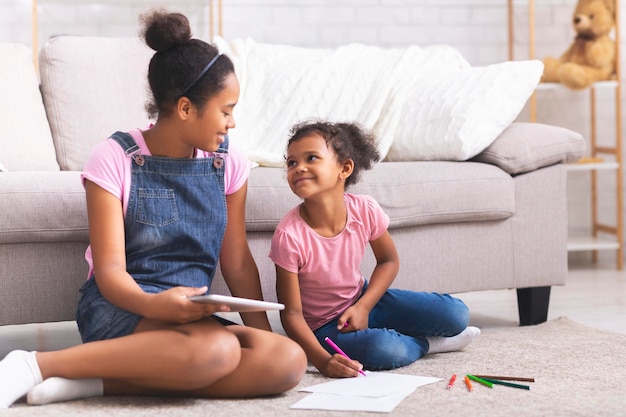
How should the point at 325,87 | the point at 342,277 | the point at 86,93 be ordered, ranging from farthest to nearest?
the point at 325,87
the point at 86,93
the point at 342,277

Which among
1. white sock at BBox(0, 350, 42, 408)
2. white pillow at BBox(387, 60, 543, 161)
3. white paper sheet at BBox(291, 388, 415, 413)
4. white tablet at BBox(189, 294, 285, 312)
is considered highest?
white pillow at BBox(387, 60, 543, 161)

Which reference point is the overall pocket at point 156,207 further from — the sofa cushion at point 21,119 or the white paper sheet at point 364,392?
the sofa cushion at point 21,119

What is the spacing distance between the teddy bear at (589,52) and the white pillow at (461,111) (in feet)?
3.14

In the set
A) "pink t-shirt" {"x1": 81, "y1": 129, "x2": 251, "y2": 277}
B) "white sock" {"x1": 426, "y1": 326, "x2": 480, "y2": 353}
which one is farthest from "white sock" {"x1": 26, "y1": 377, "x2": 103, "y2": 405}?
"white sock" {"x1": 426, "y1": 326, "x2": 480, "y2": 353}

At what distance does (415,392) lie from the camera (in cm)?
169

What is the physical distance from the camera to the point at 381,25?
3.90 m

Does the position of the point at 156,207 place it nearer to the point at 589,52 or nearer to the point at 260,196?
the point at 260,196

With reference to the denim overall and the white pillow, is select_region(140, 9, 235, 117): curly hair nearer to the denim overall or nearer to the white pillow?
the denim overall

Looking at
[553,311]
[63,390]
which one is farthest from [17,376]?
[553,311]

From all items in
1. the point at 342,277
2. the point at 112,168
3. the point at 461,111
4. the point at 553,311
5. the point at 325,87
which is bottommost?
the point at 553,311

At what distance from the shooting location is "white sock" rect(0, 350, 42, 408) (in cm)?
155

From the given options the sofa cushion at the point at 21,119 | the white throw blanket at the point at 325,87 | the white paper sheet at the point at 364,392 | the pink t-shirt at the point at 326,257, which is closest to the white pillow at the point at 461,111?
the white throw blanket at the point at 325,87

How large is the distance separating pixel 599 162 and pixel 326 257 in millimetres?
2063

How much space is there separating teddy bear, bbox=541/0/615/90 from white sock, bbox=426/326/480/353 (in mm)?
1765
